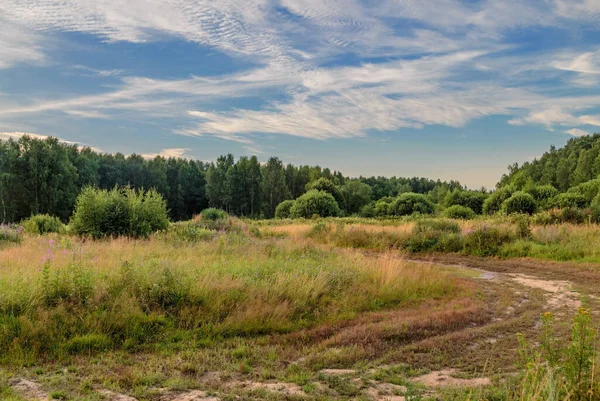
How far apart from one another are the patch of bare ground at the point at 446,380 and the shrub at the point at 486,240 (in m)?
13.7

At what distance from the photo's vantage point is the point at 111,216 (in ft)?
56.2

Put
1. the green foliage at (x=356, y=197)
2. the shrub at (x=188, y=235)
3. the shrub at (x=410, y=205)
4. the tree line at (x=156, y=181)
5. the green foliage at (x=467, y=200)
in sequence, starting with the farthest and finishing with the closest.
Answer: the green foliage at (x=356, y=197), the tree line at (x=156, y=181), the shrub at (x=410, y=205), the green foliage at (x=467, y=200), the shrub at (x=188, y=235)

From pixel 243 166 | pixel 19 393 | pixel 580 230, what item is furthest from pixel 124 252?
pixel 243 166

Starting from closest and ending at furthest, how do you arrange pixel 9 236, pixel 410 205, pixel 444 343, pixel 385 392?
pixel 385 392, pixel 444 343, pixel 9 236, pixel 410 205

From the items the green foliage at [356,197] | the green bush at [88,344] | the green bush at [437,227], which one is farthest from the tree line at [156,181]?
the green bush at [88,344]

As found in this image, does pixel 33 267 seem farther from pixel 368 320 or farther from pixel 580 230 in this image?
pixel 580 230

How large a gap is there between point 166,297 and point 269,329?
6.58 ft

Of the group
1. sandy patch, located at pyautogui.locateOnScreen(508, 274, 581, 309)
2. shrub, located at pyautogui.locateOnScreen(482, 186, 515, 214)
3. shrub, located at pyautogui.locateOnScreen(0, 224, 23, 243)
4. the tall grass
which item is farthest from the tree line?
the tall grass

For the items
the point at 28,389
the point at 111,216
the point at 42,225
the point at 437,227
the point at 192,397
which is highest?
the point at 437,227

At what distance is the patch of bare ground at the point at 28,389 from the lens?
467 centimetres

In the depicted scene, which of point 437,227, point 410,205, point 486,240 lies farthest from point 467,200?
point 486,240

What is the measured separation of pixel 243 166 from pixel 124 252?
240 ft

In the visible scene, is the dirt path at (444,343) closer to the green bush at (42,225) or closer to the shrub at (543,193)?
the green bush at (42,225)

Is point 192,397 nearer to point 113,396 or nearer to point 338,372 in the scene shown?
point 113,396
